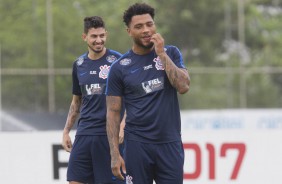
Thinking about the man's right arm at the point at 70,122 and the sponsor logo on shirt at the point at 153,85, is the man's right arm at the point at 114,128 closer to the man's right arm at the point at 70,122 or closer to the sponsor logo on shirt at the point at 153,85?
the sponsor logo on shirt at the point at 153,85

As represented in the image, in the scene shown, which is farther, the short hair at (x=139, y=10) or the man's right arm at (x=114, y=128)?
the man's right arm at (x=114, y=128)

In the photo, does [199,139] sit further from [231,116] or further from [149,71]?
[231,116]

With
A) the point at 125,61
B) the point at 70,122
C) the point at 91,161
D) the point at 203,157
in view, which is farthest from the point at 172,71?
the point at 203,157

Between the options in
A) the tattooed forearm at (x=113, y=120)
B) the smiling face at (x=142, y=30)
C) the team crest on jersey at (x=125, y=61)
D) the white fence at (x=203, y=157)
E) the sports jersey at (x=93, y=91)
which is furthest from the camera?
the white fence at (x=203, y=157)

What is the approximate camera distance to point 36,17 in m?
23.1

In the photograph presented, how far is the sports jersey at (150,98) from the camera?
621 cm

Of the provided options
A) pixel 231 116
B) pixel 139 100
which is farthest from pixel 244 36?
pixel 139 100

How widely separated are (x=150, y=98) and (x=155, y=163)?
0.47 metres

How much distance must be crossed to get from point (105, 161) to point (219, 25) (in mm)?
16692

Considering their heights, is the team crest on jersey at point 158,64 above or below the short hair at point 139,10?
below

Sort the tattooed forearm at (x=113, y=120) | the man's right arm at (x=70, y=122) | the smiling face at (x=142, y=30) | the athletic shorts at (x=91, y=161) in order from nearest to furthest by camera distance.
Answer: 1. the smiling face at (x=142, y=30)
2. the tattooed forearm at (x=113, y=120)
3. the athletic shorts at (x=91, y=161)
4. the man's right arm at (x=70, y=122)

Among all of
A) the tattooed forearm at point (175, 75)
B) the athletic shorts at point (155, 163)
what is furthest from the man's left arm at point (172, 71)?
the athletic shorts at point (155, 163)

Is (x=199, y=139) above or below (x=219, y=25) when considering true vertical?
below

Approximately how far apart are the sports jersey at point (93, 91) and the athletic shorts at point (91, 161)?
0.09m
